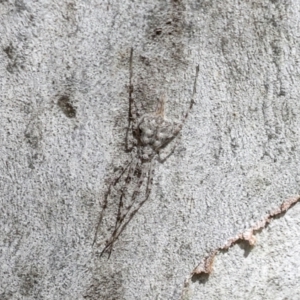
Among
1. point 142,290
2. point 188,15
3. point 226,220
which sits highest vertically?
point 188,15

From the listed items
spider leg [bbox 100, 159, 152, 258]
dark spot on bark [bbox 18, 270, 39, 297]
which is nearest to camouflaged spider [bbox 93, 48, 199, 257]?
spider leg [bbox 100, 159, 152, 258]

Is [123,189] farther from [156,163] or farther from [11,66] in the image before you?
[11,66]

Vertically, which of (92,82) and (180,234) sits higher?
(92,82)

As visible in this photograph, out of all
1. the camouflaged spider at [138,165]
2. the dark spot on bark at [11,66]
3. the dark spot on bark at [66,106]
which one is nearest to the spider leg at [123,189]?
the camouflaged spider at [138,165]

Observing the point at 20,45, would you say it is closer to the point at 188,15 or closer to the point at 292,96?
the point at 188,15

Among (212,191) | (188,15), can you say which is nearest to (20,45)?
(188,15)

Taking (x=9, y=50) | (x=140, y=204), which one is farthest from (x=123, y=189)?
(x=9, y=50)
